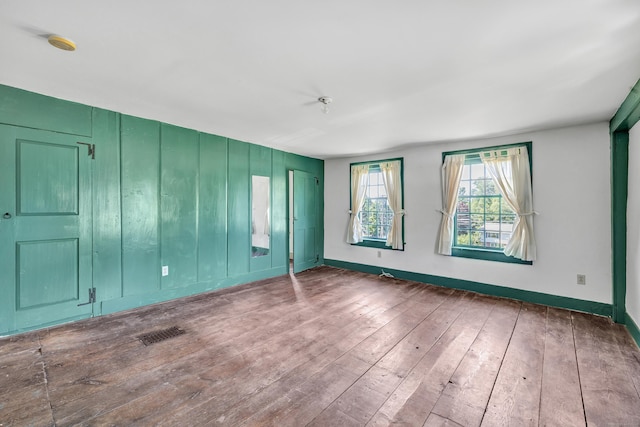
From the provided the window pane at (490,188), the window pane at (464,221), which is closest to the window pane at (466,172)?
the window pane at (490,188)

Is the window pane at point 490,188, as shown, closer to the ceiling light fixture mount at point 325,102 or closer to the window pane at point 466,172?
the window pane at point 466,172

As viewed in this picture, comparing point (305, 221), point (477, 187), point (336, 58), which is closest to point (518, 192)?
point (477, 187)

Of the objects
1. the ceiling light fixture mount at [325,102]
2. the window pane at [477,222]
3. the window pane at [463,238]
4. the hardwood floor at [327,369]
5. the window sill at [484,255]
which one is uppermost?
the ceiling light fixture mount at [325,102]

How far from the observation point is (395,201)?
497 centimetres

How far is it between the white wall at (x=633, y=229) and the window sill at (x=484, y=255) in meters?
0.94

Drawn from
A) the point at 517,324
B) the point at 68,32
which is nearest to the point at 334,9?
the point at 68,32

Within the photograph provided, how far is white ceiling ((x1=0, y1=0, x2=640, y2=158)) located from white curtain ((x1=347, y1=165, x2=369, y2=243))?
7.16ft

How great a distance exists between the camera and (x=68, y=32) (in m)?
1.75

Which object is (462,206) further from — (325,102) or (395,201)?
(325,102)

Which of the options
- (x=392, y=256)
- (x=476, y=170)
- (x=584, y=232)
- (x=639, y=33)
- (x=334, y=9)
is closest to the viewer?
(x=334, y=9)

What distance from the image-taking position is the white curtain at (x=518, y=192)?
12.1ft

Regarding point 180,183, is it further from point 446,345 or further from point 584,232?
point 584,232

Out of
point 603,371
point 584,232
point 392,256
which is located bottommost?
point 603,371

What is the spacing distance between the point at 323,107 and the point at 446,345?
258cm
